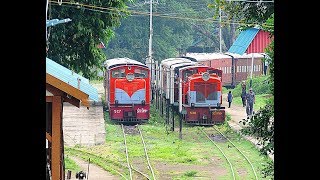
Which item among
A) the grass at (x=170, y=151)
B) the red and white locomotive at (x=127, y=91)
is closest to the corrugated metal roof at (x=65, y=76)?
the grass at (x=170, y=151)

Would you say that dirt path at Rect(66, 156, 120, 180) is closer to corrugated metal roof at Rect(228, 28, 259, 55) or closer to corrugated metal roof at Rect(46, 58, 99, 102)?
corrugated metal roof at Rect(46, 58, 99, 102)

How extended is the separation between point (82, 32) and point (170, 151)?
4.17m

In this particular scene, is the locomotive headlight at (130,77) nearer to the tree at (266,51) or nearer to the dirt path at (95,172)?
the dirt path at (95,172)

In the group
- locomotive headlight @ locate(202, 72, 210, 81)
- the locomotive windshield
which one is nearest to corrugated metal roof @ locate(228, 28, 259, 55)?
locomotive headlight @ locate(202, 72, 210, 81)

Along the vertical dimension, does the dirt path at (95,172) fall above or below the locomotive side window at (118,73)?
below

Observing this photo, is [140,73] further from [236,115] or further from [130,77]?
[236,115]

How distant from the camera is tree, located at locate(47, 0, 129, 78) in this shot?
1497 cm

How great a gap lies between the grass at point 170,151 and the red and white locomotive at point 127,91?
600mm

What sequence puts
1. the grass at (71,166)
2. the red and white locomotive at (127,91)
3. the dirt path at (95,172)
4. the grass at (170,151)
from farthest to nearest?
the red and white locomotive at (127,91)
the grass at (170,151)
the grass at (71,166)
the dirt path at (95,172)

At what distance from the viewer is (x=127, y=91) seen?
71.4ft

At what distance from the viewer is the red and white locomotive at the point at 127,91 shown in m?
21.8

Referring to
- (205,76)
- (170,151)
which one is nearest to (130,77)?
(205,76)
